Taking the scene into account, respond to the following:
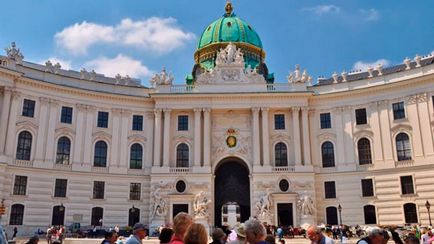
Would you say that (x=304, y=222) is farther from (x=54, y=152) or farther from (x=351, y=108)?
(x=54, y=152)

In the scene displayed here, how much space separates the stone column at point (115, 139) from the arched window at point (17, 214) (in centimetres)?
990

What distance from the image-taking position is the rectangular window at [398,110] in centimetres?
4438

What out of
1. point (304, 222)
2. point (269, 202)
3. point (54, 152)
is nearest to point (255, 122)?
point (269, 202)

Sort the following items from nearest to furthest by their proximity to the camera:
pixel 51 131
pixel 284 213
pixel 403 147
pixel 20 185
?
pixel 20 185
pixel 403 147
pixel 51 131
pixel 284 213

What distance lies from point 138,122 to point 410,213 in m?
30.9

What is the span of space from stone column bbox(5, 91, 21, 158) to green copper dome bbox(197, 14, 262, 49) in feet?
86.7

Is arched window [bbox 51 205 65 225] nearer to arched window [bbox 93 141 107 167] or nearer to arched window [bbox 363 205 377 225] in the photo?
arched window [bbox 93 141 107 167]

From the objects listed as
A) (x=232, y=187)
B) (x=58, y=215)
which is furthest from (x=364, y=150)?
(x=58, y=215)

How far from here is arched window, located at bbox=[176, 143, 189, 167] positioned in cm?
4766

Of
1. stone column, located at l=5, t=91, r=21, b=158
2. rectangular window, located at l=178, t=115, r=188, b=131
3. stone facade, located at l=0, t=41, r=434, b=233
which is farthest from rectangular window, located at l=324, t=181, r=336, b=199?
stone column, located at l=5, t=91, r=21, b=158

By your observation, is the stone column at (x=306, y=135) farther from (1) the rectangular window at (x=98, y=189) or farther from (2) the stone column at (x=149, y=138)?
(1) the rectangular window at (x=98, y=189)

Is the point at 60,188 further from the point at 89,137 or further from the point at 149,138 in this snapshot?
the point at 149,138

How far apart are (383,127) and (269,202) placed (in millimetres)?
14891

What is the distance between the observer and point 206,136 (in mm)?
47281
